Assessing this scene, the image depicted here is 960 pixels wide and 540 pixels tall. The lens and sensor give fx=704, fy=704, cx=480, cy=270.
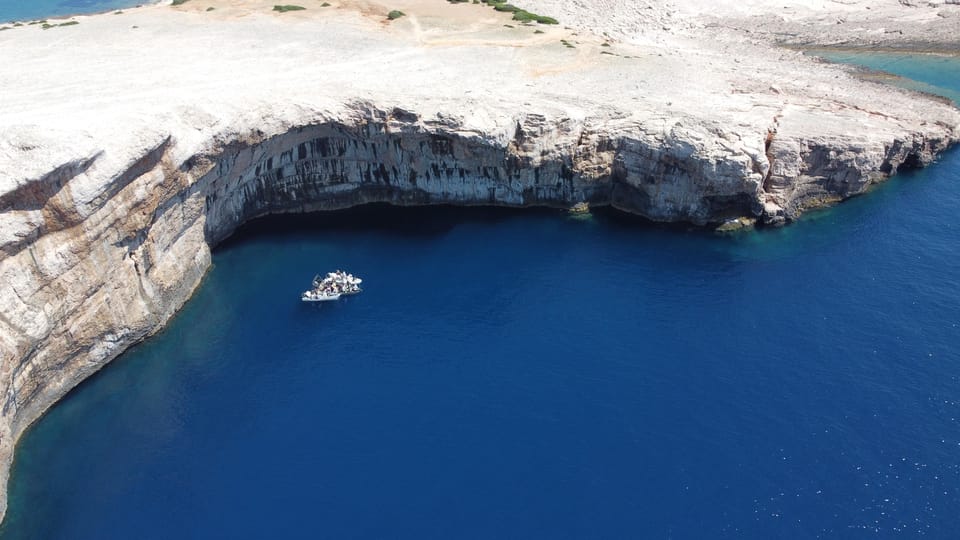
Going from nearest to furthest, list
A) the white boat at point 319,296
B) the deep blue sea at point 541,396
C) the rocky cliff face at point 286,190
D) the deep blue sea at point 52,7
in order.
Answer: the deep blue sea at point 541,396 < the rocky cliff face at point 286,190 < the white boat at point 319,296 < the deep blue sea at point 52,7

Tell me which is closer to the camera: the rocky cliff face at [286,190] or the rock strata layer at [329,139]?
the rocky cliff face at [286,190]

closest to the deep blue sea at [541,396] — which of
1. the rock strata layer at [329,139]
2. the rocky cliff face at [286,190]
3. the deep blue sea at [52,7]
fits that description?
the rocky cliff face at [286,190]

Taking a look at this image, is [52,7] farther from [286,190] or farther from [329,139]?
[329,139]

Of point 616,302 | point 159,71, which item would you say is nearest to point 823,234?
point 616,302

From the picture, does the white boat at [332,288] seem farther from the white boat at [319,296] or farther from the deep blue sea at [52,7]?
the deep blue sea at [52,7]

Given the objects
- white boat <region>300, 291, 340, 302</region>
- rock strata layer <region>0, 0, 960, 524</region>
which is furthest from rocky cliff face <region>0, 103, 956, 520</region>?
white boat <region>300, 291, 340, 302</region>

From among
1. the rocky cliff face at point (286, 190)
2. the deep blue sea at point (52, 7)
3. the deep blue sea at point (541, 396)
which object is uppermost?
the deep blue sea at point (52, 7)


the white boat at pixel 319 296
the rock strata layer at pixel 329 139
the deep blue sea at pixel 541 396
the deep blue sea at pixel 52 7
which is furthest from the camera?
the deep blue sea at pixel 52 7

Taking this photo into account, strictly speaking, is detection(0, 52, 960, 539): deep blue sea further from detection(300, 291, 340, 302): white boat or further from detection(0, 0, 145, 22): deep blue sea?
detection(0, 0, 145, 22): deep blue sea
